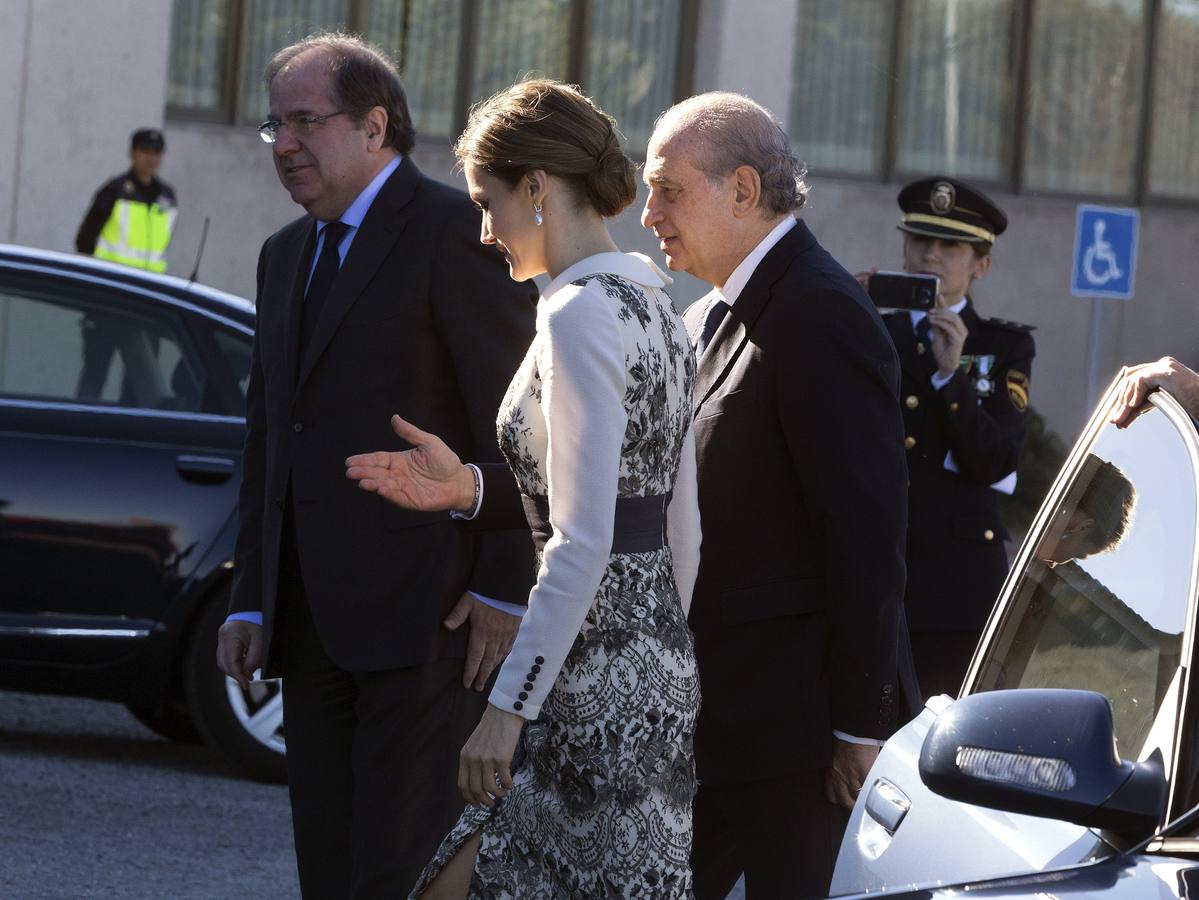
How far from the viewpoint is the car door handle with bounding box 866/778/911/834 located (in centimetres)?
281

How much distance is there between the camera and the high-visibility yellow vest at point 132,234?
13656mm

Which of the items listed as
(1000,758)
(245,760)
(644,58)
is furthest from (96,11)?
(1000,758)

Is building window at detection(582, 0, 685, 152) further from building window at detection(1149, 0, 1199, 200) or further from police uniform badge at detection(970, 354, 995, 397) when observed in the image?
police uniform badge at detection(970, 354, 995, 397)

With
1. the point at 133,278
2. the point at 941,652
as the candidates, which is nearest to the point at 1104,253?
the point at 133,278

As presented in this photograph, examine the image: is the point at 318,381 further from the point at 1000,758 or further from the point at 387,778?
the point at 1000,758

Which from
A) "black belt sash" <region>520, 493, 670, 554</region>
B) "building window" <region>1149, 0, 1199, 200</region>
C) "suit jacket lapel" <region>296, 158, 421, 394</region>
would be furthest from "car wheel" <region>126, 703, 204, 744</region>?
"building window" <region>1149, 0, 1199, 200</region>

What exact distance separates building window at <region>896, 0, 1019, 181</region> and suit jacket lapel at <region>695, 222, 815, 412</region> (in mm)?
16293

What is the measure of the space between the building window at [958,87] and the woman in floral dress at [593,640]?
16.9m

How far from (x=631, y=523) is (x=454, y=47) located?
609 inches

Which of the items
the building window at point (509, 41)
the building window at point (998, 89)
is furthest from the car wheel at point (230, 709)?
the building window at point (998, 89)

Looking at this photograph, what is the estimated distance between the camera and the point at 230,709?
656cm

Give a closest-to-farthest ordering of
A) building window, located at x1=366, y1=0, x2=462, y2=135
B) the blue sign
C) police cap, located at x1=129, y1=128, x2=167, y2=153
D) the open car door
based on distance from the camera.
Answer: the open car door < the blue sign < police cap, located at x1=129, y1=128, x2=167, y2=153 < building window, located at x1=366, y1=0, x2=462, y2=135

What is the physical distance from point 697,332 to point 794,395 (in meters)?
0.43

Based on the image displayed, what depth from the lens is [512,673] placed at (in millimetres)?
2928
